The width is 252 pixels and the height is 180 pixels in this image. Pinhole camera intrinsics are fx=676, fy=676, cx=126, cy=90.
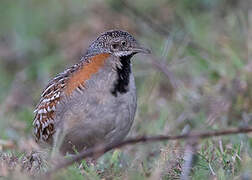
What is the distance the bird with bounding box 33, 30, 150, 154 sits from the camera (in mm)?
5613

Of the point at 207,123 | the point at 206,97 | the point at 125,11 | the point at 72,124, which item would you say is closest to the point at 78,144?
the point at 72,124

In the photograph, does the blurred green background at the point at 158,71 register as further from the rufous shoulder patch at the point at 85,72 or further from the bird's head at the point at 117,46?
the bird's head at the point at 117,46

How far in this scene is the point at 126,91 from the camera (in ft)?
18.7

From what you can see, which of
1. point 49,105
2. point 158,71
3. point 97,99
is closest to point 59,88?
point 49,105

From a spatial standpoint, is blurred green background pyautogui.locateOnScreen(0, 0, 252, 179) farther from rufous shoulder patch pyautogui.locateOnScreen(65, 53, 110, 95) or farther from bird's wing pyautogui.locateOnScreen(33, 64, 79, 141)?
rufous shoulder patch pyautogui.locateOnScreen(65, 53, 110, 95)

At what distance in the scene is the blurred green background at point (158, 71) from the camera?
5.50m

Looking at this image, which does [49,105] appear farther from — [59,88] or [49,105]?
[59,88]

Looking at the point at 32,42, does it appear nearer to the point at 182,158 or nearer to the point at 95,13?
the point at 95,13

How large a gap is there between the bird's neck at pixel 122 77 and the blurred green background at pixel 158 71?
1.76 ft

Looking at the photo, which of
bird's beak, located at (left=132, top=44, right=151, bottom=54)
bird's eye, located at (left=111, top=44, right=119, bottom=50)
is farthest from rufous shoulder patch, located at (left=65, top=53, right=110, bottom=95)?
bird's beak, located at (left=132, top=44, right=151, bottom=54)

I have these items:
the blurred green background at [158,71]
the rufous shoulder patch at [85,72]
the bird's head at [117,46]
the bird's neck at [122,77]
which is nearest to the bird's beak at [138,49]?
the bird's head at [117,46]

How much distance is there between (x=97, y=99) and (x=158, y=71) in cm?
260

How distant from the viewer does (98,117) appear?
559cm

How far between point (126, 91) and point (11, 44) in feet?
19.7
